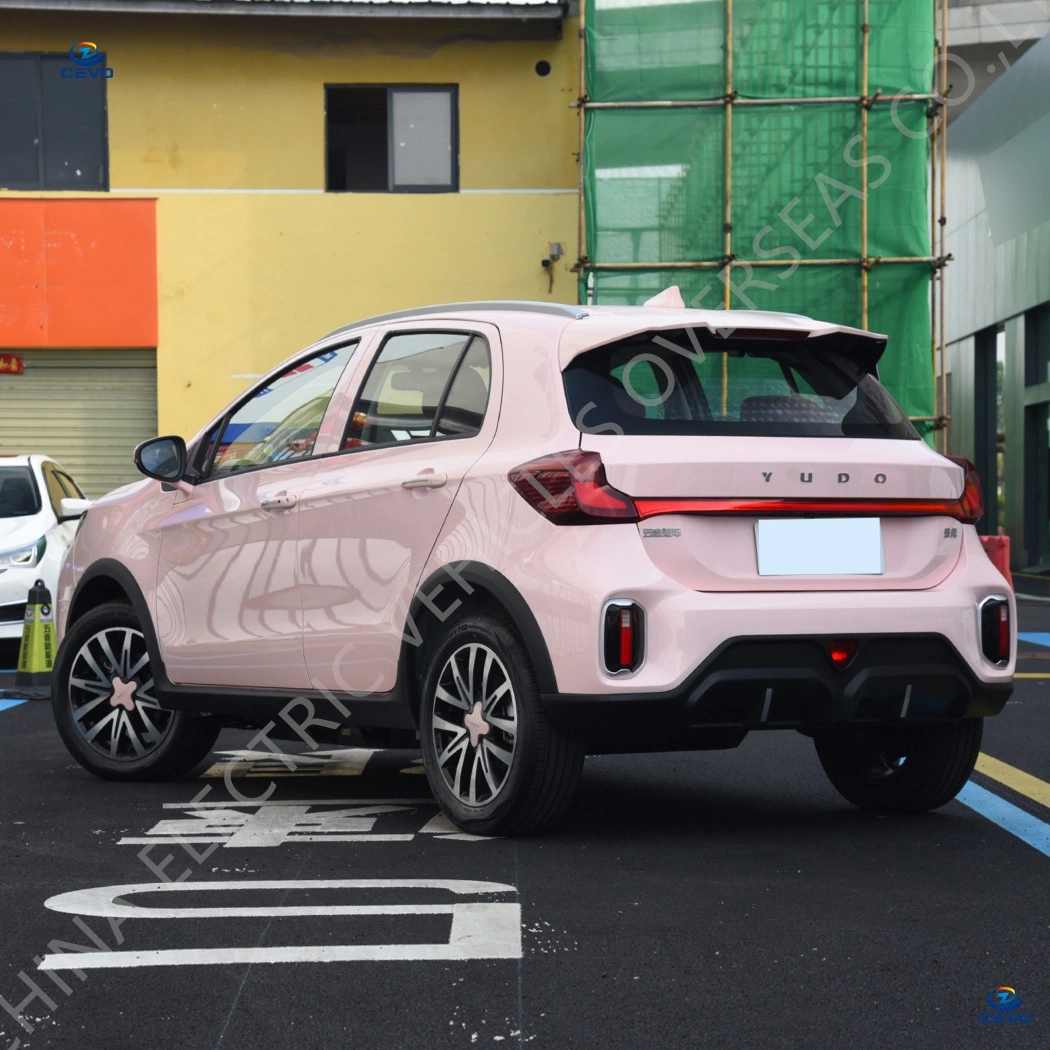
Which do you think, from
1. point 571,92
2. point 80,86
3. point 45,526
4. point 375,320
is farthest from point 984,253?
point 375,320

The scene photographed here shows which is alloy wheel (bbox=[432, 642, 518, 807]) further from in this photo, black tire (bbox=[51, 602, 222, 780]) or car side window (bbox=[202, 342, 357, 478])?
black tire (bbox=[51, 602, 222, 780])

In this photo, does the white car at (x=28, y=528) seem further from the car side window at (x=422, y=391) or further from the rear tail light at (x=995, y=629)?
the rear tail light at (x=995, y=629)

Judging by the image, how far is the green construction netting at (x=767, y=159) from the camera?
22031 millimetres

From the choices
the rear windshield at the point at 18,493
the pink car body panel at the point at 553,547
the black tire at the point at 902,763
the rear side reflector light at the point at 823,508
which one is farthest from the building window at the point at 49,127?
the rear side reflector light at the point at 823,508

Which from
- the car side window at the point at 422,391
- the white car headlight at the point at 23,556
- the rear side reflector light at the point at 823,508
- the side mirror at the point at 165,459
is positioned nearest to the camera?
the rear side reflector light at the point at 823,508

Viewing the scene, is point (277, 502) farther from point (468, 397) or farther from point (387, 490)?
point (468, 397)

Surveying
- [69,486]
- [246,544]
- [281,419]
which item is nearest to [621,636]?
[246,544]

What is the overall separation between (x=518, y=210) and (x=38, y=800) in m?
17.1

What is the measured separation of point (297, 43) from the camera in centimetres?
2294

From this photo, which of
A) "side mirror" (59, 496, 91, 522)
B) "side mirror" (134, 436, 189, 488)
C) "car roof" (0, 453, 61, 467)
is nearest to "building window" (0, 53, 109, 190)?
"car roof" (0, 453, 61, 467)

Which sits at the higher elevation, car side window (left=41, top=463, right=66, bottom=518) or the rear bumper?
car side window (left=41, top=463, right=66, bottom=518)

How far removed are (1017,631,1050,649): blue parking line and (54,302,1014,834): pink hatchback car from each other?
29.3 feet

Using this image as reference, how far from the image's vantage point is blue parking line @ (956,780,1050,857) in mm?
A: 5602

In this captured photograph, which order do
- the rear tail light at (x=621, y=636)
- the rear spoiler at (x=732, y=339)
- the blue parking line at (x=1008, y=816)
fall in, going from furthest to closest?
the blue parking line at (x=1008, y=816) < the rear spoiler at (x=732, y=339) < the rear tail light at (x=621, y=636)
